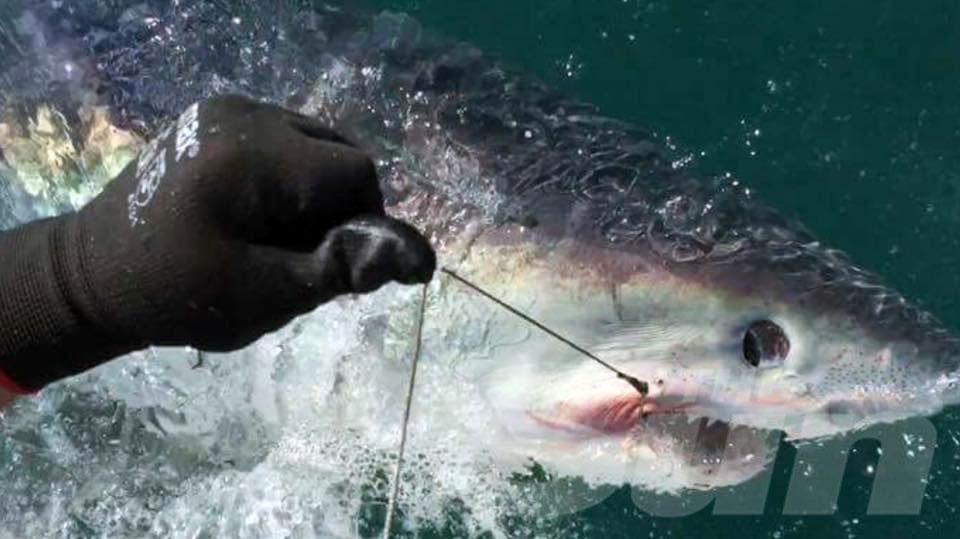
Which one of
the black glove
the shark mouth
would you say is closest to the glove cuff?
the black glove

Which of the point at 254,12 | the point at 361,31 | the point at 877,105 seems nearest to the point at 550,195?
the point at 361,31

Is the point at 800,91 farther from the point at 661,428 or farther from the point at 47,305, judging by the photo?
the point at 47,305

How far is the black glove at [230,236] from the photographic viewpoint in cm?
148

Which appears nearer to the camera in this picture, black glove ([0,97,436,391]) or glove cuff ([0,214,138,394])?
black glove ([0,97,436,391])

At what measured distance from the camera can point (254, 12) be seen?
248 centimetres

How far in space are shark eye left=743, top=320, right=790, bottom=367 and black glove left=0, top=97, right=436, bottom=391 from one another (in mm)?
661

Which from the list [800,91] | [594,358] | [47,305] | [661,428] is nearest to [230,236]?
[47,305]

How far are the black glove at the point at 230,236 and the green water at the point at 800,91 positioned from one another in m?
1.78

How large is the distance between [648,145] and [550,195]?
1.02ft

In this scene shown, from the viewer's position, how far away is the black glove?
58.3 inches

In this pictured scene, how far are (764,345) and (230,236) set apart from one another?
0.87m

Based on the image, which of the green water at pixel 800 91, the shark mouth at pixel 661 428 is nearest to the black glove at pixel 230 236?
the shark mouth at pixel 661 428

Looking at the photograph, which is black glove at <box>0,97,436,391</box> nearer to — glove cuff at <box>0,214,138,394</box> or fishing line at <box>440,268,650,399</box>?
glove cuff at <box>0,214,138,394</box>

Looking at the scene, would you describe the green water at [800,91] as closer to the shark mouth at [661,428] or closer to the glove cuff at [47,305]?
the shark mouth at [661,428]
